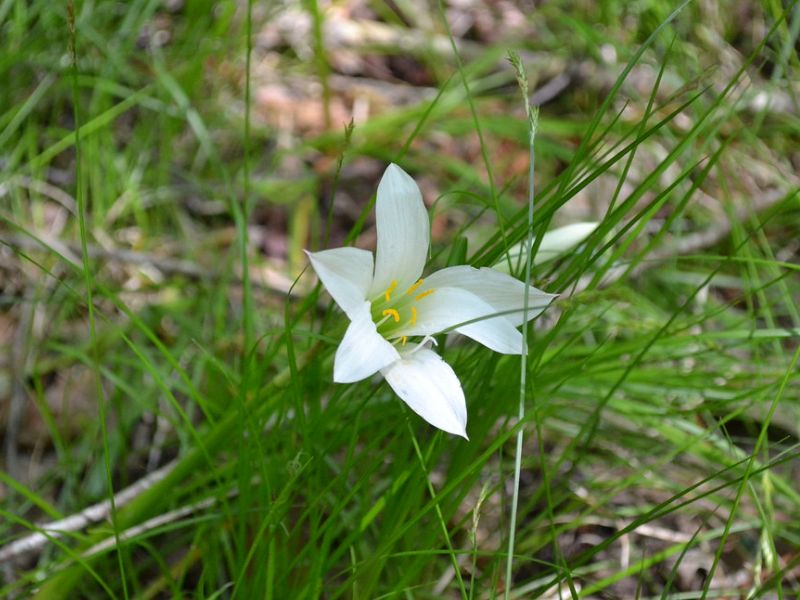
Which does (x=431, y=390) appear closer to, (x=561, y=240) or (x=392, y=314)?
(x=392, y=314)

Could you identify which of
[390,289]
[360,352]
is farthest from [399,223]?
[360,352]

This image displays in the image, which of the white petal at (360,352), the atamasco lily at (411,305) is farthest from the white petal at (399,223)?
the white petal at (360,352)

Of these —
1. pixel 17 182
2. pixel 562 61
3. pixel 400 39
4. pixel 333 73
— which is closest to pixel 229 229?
pixel 17 182

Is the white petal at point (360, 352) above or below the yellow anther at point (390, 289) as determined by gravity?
above

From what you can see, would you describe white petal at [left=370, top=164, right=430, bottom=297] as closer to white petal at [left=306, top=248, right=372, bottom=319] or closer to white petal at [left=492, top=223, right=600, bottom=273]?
white petal at [left=306, top=248, right=372, bottom=319]

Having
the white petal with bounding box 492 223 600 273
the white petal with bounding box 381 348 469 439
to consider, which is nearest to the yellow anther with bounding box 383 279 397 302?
the white petal with bounding box 381 348 469 439

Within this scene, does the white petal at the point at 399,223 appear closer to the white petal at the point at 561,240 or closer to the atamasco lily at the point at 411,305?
the atamasco lily at the point at 411,305
